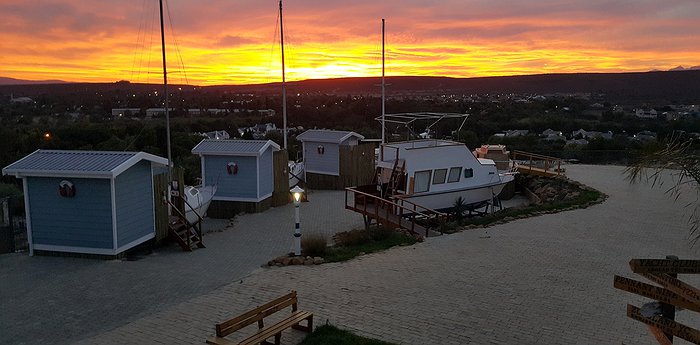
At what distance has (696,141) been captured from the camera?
6.51m

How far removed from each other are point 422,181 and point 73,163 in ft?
35.7

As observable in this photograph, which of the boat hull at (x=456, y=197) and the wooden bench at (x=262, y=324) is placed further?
the boat hull at (x=456, y=197)

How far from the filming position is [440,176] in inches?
762

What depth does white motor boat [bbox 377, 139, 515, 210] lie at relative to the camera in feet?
61.3

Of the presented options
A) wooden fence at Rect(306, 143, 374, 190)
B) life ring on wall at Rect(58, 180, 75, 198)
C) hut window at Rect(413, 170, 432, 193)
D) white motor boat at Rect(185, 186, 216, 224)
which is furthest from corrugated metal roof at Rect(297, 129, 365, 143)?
life ring on wall at Rect(58, 180, 75, 198)

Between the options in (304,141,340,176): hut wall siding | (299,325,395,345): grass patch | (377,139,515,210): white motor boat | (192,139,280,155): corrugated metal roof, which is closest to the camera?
(299,325,395,345): grass patch

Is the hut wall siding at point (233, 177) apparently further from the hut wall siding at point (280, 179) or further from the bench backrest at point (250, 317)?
the bench backrest at point (250, 317)

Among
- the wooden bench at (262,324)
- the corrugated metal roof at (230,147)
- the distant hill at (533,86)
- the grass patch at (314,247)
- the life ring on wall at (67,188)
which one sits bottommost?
Result: the grass patch at (314,247)

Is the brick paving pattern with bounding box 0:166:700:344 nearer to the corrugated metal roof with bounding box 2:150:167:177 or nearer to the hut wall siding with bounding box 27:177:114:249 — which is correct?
the hut wall siding with bounding box 27:177:114:249

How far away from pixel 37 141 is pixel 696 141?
149 ft

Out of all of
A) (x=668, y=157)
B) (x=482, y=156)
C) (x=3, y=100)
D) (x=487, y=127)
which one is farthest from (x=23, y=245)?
(x=3, y=100)

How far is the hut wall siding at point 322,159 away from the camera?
26812 millimetres

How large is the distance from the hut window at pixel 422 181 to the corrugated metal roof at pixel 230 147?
19.9 feet

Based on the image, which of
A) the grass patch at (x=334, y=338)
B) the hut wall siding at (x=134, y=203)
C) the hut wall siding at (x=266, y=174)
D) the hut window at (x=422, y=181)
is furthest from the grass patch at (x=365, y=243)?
the hut wall siding at (x=266, y=174)
